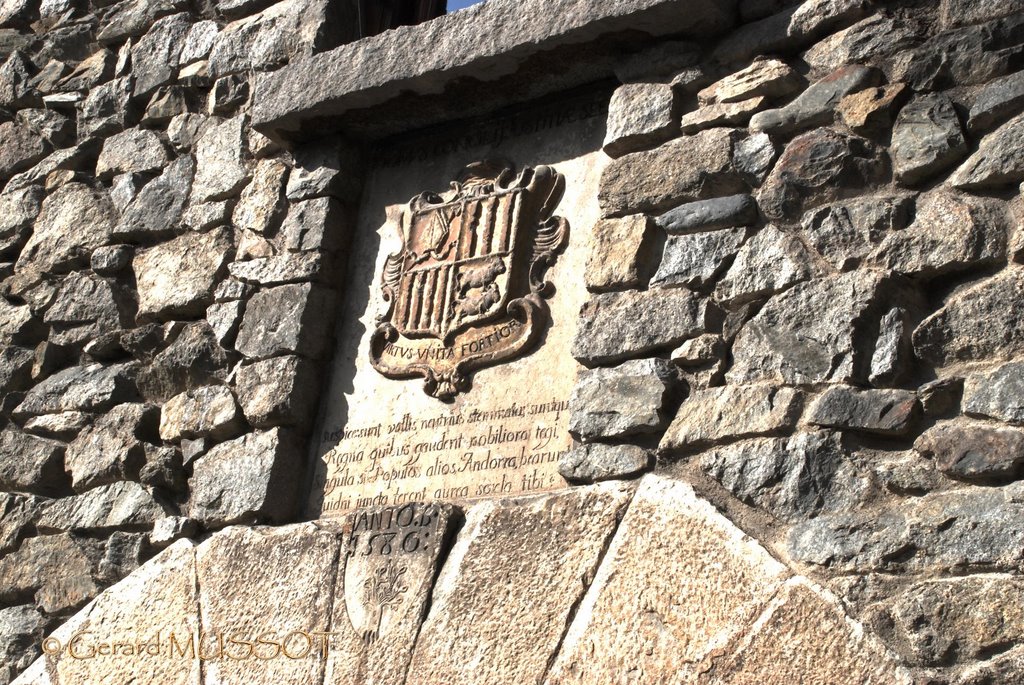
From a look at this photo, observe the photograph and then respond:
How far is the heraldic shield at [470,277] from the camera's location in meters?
3.67

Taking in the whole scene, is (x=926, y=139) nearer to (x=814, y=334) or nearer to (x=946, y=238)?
(x=946, y=238)

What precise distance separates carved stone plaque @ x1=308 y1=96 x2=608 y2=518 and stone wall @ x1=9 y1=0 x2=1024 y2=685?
122mm

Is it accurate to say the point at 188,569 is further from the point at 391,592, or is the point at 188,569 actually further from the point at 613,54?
the point at 613,54

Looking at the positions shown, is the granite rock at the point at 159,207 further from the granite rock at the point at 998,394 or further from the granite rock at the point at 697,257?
the granite rock at the point at 998,394

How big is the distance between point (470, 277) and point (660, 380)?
772 mm

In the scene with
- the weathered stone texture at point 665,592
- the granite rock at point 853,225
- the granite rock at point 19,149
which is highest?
the granite rock at point 19,149

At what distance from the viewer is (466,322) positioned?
3.71 m

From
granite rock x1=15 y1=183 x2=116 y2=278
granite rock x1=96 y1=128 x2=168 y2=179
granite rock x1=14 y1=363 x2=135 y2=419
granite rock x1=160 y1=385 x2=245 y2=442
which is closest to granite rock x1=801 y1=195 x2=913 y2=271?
granite rock x1=160 y1=385 x2=245 y2=442

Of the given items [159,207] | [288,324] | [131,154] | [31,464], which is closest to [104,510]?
[31,464]

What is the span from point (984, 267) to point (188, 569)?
216cm

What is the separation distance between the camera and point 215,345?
4098 millimetres

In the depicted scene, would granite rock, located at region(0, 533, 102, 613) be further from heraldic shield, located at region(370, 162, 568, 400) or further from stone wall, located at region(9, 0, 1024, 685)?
heraldic shield, located at region(370, 162, 568, 400)

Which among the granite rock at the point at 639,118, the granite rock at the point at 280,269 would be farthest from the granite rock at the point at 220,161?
the granite rock at the point at 639,118

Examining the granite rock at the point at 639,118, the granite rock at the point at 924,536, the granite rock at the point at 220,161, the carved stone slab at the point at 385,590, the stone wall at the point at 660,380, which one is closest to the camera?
the granite rock at the point at 924,536
